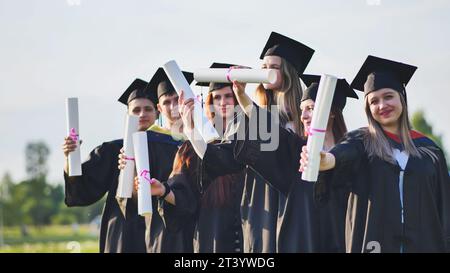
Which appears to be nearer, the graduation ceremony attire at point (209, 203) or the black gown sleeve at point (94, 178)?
the graduation ceremony attire at point (209, 203)

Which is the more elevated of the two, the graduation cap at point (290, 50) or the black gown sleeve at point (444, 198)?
the graduation cap at point (290, 50)

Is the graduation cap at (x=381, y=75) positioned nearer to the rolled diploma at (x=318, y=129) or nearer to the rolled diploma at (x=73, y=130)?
the rolled diploma at (x=318, y=129)

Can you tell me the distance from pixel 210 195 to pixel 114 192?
1.23m

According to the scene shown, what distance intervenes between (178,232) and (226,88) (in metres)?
1.34

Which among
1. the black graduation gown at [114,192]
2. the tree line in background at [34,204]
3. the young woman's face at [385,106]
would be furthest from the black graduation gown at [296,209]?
the tree line in background at [34,204]

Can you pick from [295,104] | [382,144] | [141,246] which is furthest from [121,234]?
[382,144]

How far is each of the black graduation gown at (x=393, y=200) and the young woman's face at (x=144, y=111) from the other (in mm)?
2051

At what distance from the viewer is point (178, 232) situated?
731 centimetres

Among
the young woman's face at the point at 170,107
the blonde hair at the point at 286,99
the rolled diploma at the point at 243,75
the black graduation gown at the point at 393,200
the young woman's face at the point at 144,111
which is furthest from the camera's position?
the young woman's face at the point at 144,111

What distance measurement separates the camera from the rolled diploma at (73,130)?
7.05 m

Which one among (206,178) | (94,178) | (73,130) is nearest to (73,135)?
(73,130)

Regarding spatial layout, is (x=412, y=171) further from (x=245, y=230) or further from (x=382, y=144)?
(x=245, y=230)

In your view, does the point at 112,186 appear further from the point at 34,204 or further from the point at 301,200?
the point at 34,204

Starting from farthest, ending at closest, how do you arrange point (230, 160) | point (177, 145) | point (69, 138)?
point (177, 145), point (69, 138), point (230, 160)
